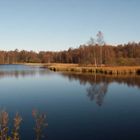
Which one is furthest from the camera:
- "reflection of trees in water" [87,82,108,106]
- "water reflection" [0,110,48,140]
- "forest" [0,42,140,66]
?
"forest" [0,42,140,66]

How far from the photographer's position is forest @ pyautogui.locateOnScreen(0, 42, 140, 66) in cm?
6628

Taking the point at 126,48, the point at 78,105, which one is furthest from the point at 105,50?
the point at 78,105

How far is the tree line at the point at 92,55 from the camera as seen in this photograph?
6650 cm

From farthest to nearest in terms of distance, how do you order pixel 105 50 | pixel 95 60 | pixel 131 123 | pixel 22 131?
1. pixel 105 50
2. pixel 95 60
3. pixel 131 123
4. pixel 22 131

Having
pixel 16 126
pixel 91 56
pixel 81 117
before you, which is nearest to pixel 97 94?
pixel 81 117

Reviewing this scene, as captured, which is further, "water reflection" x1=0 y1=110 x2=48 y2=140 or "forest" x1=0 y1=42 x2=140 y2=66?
"forest" x1=0 y1=42 x2=140 y2=66

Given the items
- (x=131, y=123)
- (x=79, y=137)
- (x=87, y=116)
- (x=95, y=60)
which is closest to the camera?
(x=79, y=137)

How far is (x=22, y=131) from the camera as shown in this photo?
42.3 ft

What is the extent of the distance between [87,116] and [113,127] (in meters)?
2.92

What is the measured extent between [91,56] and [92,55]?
2.44ft

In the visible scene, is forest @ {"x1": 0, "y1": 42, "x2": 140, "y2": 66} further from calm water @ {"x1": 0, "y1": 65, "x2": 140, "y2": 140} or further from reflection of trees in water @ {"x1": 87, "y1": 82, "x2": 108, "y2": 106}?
calm water @ {"x1": 0, "y1": 65, "x2": 140, "y2": 140}

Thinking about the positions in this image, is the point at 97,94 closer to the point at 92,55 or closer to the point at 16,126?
the point at 16,126

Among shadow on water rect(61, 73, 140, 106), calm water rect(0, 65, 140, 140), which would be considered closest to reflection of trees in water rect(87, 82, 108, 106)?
shadow on water rect(61, 73, 140, 106)

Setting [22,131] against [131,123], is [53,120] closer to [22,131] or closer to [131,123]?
[22,131]
